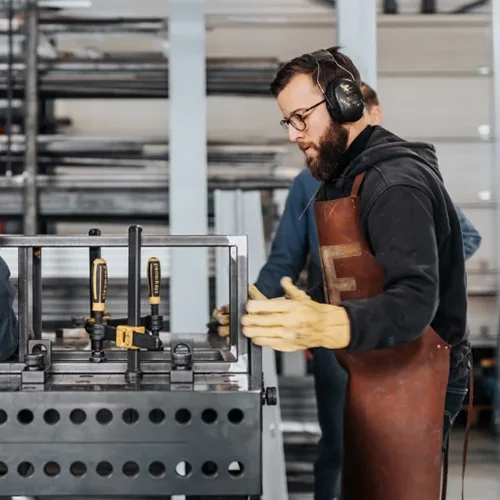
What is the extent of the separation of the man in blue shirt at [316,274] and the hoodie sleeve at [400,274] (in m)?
1.03

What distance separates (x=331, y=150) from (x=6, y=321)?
27.0 inches

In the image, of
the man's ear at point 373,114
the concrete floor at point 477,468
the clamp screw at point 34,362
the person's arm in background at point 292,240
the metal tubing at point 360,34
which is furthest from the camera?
the concrete floor at point 477,468

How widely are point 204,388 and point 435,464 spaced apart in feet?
1.69

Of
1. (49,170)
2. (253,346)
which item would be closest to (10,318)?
(253,346)

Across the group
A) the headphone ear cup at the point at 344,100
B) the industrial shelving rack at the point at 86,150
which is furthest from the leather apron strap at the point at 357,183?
the industrial shelving rack at the point at 86,150

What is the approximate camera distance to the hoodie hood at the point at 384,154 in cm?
133

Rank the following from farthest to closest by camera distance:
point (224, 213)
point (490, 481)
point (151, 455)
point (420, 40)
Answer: point (420, 40) < point (490, 481) < point (224, 213) < point (151, 455)

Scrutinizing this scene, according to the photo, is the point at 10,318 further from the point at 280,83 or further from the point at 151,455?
the point at 280,83

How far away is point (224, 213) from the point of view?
3047mm

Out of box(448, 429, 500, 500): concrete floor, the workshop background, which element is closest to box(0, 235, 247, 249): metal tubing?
the workshop background

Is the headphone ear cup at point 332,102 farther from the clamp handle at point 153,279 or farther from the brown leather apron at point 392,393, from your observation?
the clamp handle at point 153,279

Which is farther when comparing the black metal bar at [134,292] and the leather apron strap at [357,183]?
the leather apron strap at [357,183]

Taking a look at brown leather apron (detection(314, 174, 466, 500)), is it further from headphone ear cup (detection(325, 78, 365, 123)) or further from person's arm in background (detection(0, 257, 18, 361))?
person's arm in background (detection(0, 257, 18, 361))

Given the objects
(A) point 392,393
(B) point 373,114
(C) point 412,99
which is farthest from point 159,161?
(C) point 412,99
